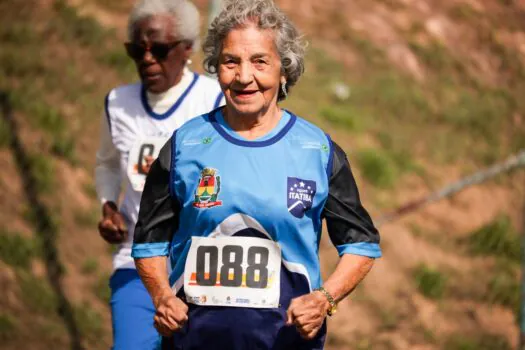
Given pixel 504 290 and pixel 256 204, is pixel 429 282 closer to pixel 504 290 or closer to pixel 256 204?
pixel 504 290

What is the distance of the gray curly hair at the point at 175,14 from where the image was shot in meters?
4.72

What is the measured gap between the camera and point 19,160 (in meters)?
8.21

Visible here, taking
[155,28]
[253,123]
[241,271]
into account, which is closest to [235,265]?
[241,271]

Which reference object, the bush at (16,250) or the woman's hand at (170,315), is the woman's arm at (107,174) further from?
the bush at (16,250)

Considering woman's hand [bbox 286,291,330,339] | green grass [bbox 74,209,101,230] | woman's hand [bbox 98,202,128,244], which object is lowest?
green grass [bbox 74,209,101,230]

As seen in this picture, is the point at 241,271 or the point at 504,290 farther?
the point at 504,290

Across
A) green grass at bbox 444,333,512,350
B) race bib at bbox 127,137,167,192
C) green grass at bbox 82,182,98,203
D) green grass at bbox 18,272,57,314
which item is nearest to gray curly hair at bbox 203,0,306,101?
race bib at bbox 127,137,167,192

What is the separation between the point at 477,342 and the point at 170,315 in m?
→ 5.63

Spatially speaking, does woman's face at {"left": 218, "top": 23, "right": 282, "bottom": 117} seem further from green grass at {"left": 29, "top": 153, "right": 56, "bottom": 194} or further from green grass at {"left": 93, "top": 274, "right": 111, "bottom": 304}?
green grass at {"left": 29, "top": 153, "right": 56, "bottom": 194}

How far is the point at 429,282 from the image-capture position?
28.8ft

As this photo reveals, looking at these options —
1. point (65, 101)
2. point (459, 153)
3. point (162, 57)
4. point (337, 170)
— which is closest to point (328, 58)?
point (459, 153)

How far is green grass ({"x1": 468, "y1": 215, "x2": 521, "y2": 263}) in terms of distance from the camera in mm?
9320

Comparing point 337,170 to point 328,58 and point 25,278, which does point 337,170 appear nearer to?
point 25,278

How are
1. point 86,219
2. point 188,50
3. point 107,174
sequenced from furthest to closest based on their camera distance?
point 86,219 → point 107,174 → point 188,50
